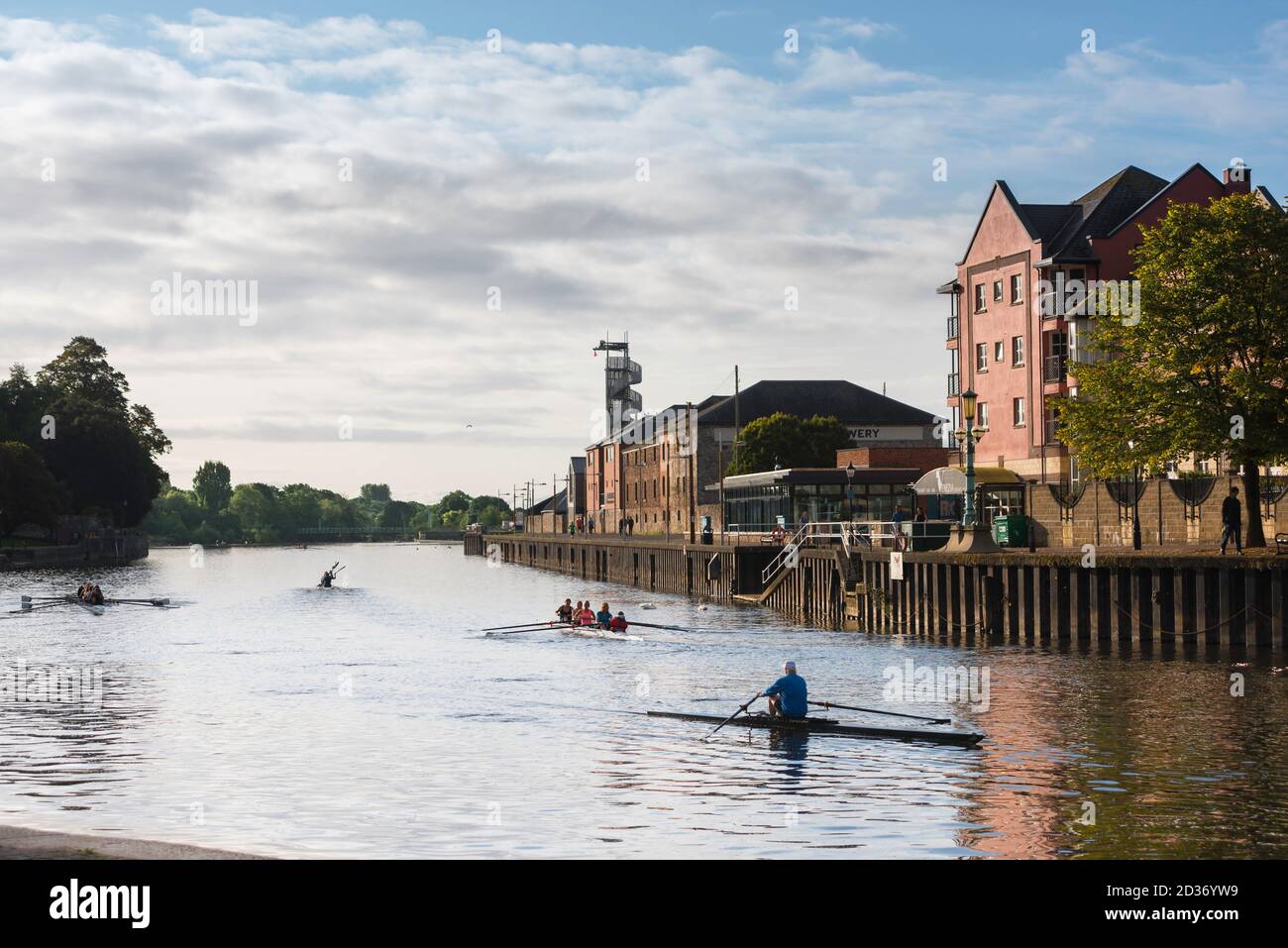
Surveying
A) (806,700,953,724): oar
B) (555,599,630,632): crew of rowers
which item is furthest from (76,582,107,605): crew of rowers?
(806,700,953,724): oar

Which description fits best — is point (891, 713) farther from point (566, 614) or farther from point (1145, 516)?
point (566, 614)

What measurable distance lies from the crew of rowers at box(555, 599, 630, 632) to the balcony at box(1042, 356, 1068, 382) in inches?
1191

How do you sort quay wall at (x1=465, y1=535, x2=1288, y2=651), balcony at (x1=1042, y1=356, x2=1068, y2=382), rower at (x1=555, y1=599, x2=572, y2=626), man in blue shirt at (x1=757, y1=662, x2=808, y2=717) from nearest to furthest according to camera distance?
man in blue shirt at (x1=757, y1=662, x2=808, y2=717) < quay wall at (x1=465, y1=535, x2=1288, y2=651) < rower at (x1=555, y1=599, x2=572, y2=626) < balcony at (x1=1042, y1=356, x2=1068, y2=382)

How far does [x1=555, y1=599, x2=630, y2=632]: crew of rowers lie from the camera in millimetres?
57741

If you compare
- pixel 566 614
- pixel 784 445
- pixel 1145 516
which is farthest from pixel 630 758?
pixel 784 445

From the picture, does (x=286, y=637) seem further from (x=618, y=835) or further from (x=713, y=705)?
(x=618, y=835)

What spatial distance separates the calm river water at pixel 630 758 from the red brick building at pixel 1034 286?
28.3 metres

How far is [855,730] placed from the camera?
29391 millimetres

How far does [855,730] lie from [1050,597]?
71.3 feet
